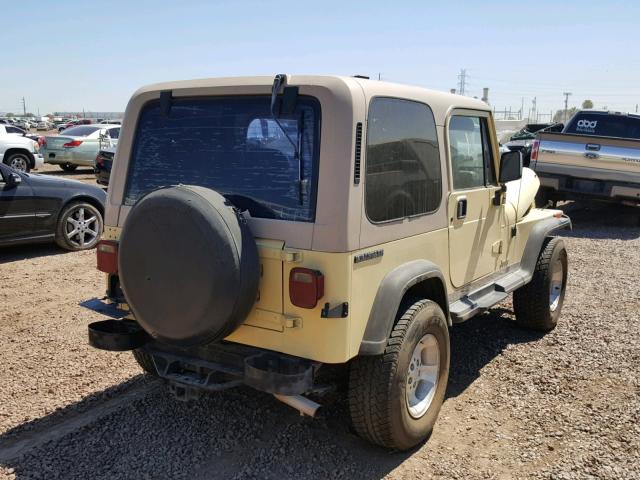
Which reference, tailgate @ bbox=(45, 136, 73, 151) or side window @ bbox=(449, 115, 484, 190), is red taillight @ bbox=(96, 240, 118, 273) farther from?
tailgate @ bbox=(45, 136, 73, 151)

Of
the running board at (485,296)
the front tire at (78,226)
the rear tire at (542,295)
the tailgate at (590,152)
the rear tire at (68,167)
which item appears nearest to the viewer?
the running board at (485,296)

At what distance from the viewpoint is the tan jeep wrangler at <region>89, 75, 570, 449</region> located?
113 inches

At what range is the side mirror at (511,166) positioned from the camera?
4.48 m

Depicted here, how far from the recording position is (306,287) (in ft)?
9.37

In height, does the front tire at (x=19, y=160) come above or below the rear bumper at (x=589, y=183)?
below

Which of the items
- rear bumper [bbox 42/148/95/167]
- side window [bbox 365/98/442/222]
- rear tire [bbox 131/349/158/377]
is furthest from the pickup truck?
rear bumper [bbox 42/148/95/167]

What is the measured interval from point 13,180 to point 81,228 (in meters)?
1.13

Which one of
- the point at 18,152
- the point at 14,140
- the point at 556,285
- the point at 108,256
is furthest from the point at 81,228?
the point at 14,140

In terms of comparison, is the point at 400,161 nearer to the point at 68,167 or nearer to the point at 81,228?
the point at 81,228

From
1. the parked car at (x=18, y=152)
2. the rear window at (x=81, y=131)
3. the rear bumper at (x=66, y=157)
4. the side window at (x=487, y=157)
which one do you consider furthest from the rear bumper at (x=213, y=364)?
the rear window at (x=81, y=131)

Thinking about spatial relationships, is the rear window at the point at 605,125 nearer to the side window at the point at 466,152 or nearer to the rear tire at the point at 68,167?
the side window at the point at 466,152

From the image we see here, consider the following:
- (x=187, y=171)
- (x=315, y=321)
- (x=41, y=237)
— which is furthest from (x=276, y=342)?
(x=41, y=237)

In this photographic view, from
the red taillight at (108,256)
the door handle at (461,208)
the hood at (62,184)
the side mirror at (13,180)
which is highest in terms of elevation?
the door handle at (461,208)

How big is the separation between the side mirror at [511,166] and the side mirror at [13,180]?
20.0 ft
